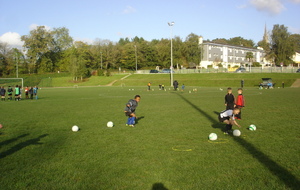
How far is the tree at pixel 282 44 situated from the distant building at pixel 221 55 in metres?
15.8

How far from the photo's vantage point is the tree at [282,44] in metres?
80.0

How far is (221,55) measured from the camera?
96.9 m

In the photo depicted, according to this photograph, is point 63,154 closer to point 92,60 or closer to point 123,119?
point 123,119

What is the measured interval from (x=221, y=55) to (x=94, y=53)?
49.6 metres

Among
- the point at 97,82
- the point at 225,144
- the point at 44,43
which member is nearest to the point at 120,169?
the point at 225,144

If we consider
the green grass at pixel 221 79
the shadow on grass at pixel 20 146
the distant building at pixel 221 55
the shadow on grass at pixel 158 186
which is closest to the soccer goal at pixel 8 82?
the green grass at pixel 221 79

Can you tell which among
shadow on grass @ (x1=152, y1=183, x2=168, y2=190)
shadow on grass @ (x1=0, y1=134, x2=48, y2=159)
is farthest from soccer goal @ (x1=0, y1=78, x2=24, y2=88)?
shadow on grass @ (x1=152, y1=183, x2=168, y2=190)

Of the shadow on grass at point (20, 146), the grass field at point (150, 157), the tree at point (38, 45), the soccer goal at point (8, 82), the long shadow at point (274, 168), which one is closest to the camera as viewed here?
the long shadow at point (274, 168)

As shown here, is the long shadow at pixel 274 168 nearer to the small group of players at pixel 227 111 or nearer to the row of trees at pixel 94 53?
the small group of players at pixel 227 111

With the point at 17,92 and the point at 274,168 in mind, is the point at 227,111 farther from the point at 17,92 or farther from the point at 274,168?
the point at 17,92

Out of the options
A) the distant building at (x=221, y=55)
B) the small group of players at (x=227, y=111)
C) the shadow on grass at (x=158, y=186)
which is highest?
the distant building at (x=221, y=55)

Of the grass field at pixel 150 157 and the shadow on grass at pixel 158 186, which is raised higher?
the grass field at pixel 150 157

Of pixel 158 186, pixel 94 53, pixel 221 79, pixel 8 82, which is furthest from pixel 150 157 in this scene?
pixel 94 53

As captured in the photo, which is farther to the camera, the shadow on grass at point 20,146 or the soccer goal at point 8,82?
the soccer goal at point 8,82
